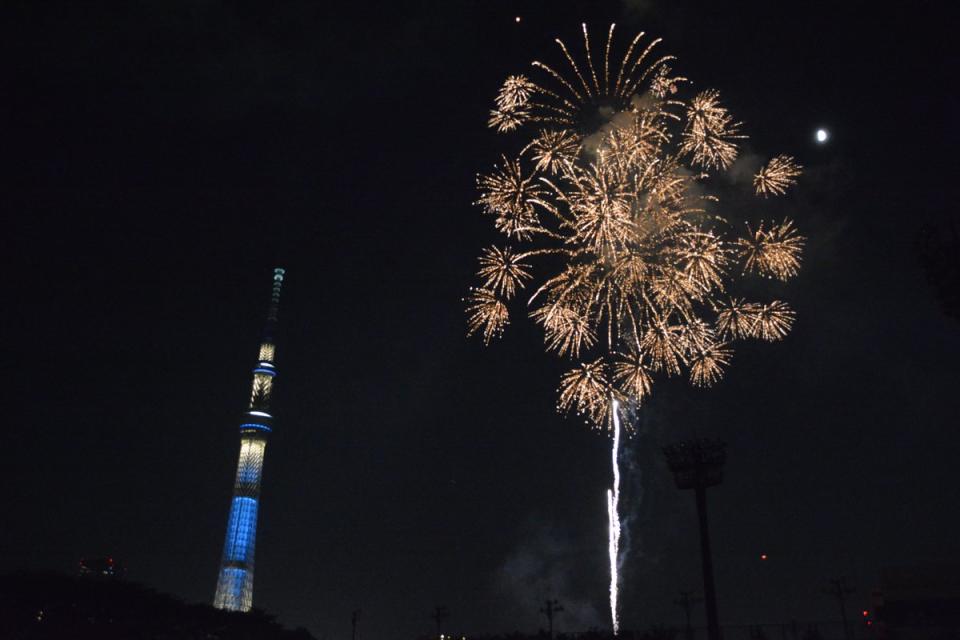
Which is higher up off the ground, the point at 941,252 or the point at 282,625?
→ the point at 941,252

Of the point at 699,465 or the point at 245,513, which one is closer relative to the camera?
the point at 699,465

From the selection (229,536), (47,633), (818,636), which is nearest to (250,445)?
(229,536)

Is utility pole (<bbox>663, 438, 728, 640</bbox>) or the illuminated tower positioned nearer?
utility pole (<bbox>663, 438, 728, 640</bbox>)

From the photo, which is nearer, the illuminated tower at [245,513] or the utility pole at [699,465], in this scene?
the utility pole at [699,465]

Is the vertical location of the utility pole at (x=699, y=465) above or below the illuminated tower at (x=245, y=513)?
below

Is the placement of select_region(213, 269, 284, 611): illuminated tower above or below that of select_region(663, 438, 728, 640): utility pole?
above

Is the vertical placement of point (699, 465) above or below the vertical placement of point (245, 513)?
below

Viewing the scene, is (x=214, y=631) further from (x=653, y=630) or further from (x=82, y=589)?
(x=653, y=630)

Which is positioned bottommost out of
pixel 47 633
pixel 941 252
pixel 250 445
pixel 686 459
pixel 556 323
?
pixel 47 633
